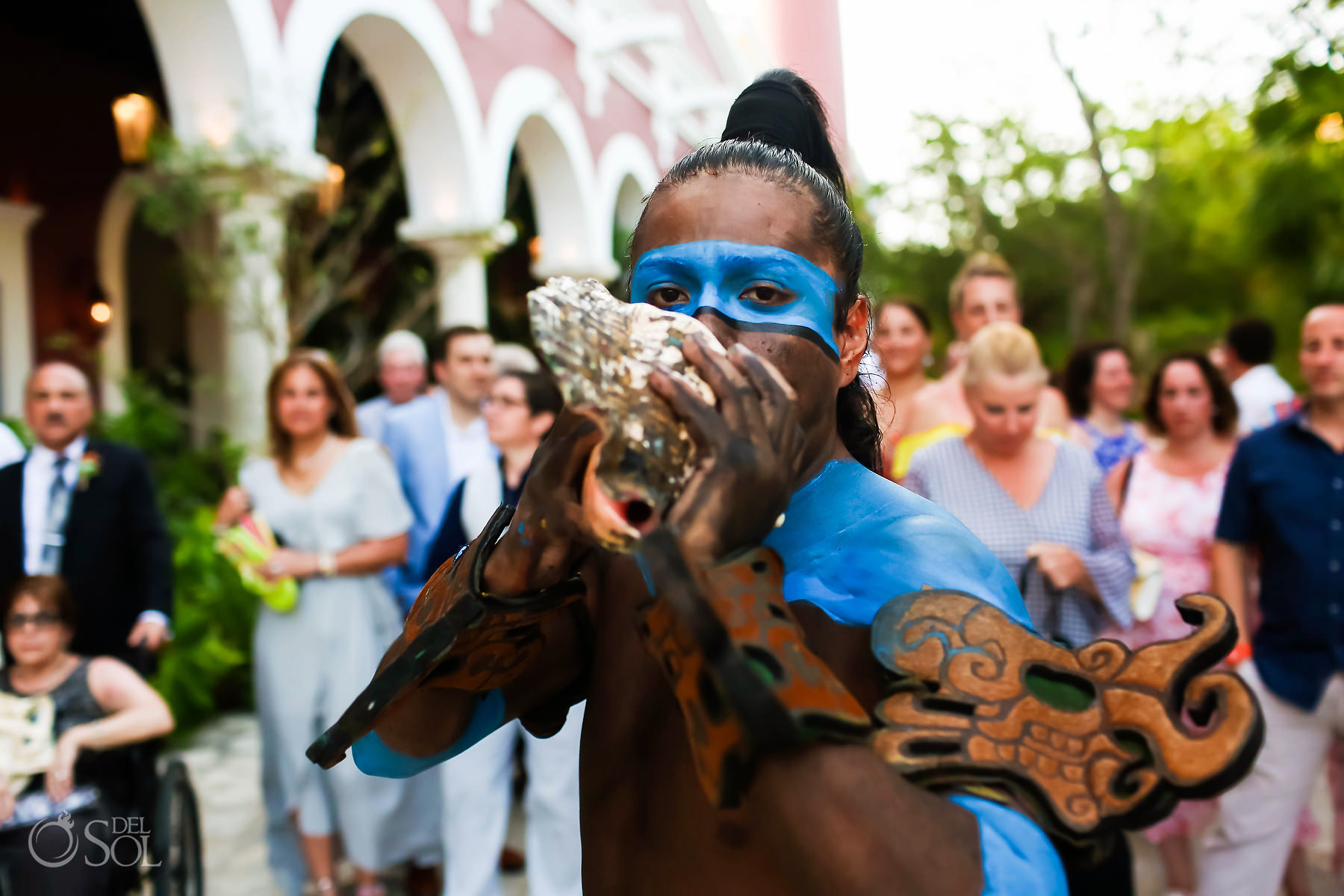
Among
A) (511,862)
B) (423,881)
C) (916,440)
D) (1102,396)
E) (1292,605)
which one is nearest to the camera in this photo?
(1292,605)

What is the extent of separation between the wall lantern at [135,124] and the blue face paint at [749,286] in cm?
694

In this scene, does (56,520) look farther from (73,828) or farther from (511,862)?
(511,862)

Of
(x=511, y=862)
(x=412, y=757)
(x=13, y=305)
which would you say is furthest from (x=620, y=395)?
(x=13, y=305)

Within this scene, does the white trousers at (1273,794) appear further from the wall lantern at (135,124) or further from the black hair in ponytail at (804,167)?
the wall lantern at (135,124)

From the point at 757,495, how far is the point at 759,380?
0.11m

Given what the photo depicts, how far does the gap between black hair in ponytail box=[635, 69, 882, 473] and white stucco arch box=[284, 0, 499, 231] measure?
688cm

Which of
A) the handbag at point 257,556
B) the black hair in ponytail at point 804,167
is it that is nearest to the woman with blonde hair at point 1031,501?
the black hair in ponytail at point 804,167

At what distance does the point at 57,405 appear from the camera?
150 inches

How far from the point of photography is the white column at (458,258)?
931cm

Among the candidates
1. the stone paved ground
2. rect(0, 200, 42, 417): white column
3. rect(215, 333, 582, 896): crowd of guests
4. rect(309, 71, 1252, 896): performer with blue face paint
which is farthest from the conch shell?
rect(0, 200, 42, 417): white column

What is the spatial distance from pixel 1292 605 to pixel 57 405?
→ 4.22 m

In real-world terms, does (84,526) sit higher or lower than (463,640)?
higher

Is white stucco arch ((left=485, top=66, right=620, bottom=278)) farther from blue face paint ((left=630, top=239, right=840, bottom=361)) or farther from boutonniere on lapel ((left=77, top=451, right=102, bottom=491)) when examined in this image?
blue face paint ((left=630, top=239, right=840, bottom=361))

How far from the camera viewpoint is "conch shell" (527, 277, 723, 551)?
3.01 feet
